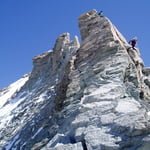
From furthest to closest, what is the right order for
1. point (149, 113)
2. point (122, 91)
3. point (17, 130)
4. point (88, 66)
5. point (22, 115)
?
1. point (22, 115)
2. point (17, 130)
3. point (88, 66)
4. point (122, 91)
5. point (149, 113)

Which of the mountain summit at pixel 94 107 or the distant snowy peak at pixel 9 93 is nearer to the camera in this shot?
the mountain summit at pixel 94 107

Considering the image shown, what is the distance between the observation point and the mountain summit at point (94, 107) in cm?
1321

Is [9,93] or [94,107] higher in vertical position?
[9,93]

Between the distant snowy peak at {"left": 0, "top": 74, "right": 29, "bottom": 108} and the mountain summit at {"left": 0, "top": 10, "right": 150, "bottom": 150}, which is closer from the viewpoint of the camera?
the mountain summit at {"left": 0, "top": 10, "right": 150, "bottom": 150}

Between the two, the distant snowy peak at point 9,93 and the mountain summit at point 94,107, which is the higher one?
the distant snowy peak at point 9,93

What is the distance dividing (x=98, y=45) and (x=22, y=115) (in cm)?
1347

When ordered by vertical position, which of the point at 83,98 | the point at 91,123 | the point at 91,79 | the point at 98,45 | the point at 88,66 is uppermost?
the point at 98,45

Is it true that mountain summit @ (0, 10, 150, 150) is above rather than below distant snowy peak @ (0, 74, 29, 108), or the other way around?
below

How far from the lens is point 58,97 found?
78.8ft

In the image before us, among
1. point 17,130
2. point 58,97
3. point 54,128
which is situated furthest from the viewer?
point 17,130

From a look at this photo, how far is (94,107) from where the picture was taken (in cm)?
1580

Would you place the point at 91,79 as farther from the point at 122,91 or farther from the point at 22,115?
the point at 22,115

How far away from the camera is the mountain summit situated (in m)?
13.2

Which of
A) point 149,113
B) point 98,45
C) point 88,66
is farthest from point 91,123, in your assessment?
point 98,45
